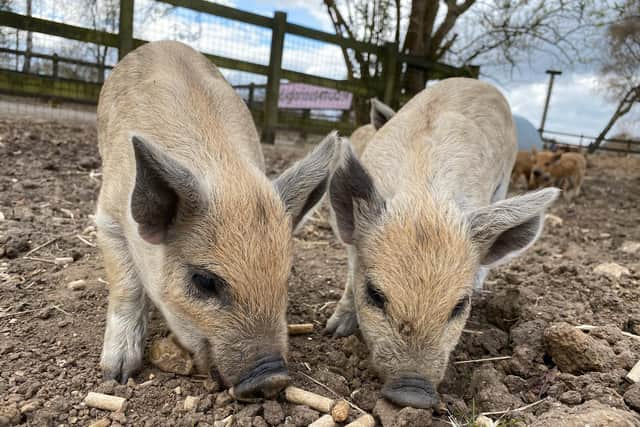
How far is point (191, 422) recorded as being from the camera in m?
2.08

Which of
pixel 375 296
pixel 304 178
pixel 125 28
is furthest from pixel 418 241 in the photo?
pixel 125 28

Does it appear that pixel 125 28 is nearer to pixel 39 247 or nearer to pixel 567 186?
pixel 39 247

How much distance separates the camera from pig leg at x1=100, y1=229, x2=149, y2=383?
2.47 meters

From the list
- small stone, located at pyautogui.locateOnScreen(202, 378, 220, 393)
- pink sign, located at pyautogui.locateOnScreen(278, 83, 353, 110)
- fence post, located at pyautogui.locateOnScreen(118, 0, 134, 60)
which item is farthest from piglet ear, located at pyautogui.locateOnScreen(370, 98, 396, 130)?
pink sign, located at pyautogui.locateOnScreen(278, 83, 353, 110)

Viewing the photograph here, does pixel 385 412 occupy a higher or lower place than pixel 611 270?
lower

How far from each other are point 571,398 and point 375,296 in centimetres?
96

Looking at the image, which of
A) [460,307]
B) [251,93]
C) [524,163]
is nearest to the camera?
[460,307]

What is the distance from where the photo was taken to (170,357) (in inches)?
98.9

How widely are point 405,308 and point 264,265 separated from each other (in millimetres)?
665

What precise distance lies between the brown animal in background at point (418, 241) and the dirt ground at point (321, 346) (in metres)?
0.22

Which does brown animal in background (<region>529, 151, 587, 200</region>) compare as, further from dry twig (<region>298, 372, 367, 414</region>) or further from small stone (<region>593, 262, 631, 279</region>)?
dry twig (<region>298, 372, 367, 414</region>)

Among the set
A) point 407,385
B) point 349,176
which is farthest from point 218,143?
point 407,385

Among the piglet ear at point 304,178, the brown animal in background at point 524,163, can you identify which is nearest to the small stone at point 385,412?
the piglet ear at point 304,178

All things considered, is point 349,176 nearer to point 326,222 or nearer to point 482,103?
point 482,103
